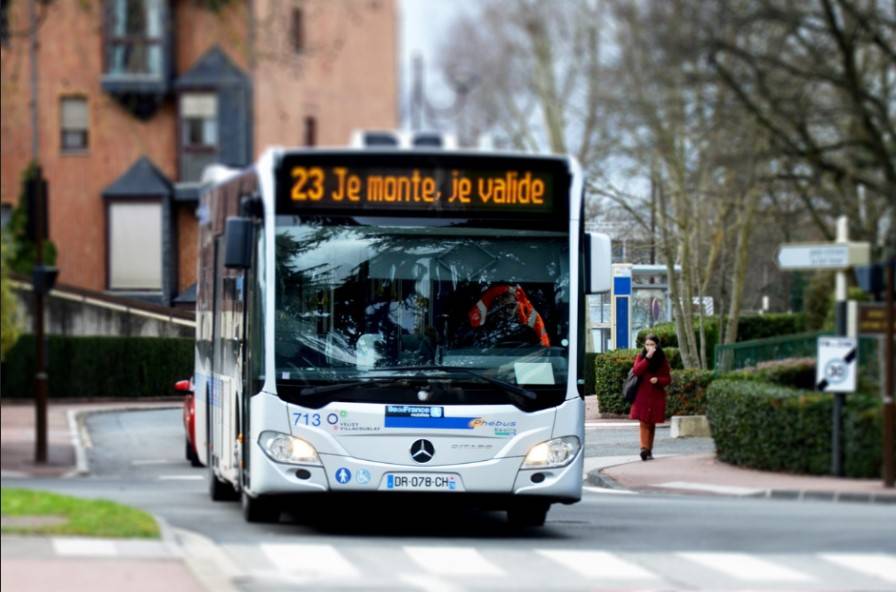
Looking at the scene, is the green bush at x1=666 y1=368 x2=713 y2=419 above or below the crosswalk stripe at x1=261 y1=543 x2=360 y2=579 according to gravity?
above

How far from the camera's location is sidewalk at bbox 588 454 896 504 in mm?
16094

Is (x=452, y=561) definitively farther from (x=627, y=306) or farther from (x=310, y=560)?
(x=627, y=306)

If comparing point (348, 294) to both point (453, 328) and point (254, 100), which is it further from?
point (254, 100)

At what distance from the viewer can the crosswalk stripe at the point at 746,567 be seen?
12844 millimetres

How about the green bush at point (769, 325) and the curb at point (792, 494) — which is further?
the curb at point (792, 494)

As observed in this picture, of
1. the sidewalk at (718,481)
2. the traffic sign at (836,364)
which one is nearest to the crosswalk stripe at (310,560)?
the sidewalk at (718,481)

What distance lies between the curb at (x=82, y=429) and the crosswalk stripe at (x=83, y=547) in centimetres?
192

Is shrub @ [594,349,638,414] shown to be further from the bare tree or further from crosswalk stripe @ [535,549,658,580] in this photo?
the bare tree

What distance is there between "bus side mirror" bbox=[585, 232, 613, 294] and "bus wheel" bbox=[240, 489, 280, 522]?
2727 mm

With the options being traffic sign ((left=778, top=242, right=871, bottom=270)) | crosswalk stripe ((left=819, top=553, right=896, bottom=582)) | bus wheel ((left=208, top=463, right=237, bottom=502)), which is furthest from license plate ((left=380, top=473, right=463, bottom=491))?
traffic sign ((left=778, top=242, right=871, bottom=270))

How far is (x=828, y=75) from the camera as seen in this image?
3009cm

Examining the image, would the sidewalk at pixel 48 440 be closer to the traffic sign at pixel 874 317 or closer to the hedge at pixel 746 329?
the hedge at pixel 746 329

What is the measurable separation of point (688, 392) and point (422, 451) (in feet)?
7.21

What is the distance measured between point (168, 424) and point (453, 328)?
268 cm
